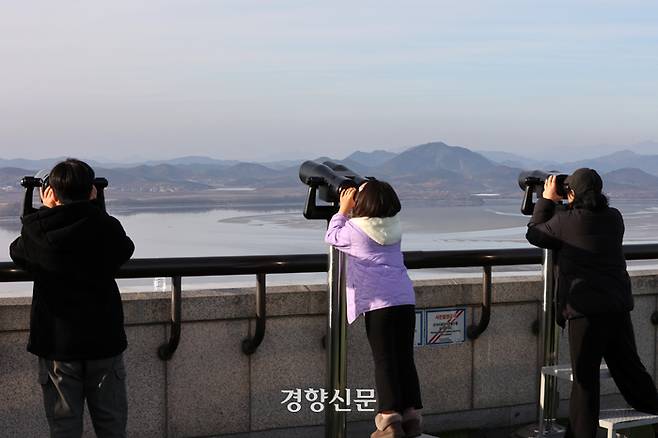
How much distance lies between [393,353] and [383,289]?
0.35 m

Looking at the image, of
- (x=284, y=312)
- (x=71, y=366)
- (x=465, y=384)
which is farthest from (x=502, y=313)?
(x=71, y=366)

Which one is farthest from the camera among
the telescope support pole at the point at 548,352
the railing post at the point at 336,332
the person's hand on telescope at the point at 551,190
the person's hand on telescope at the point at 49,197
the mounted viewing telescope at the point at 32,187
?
the telescope support pole at the point at 548,352

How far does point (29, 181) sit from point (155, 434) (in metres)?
1.86

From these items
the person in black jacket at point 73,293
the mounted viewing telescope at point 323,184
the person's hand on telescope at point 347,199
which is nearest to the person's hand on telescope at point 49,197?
the person in black jacket at point 73,293

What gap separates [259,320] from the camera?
5.42 meters

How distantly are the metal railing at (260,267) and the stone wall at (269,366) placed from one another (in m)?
0.08

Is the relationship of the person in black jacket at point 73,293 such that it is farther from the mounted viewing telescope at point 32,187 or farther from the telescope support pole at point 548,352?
the telescope support pole at point 548,352

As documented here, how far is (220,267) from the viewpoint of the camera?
16.8ft

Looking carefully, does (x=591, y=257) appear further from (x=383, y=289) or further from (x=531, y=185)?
(x=383, y=289)

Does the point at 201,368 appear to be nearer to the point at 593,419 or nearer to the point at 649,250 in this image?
the point at 593,419

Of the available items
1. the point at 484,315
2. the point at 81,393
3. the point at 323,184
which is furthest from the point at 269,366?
the point at 81,393

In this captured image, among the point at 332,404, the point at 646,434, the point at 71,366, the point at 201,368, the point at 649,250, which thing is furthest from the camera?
the point at 649,250

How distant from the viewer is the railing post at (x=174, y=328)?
5191 mm

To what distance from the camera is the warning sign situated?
5.93 m
